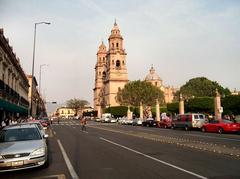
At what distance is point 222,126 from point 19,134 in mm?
25157

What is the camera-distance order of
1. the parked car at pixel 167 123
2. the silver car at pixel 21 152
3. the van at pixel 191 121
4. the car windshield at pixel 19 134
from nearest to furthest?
the silver car at pixel 21 152
the car windshield at pixel 19 134
the van at pixel 191 121
the parked car at pixel 167 123

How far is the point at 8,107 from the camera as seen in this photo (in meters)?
36.6

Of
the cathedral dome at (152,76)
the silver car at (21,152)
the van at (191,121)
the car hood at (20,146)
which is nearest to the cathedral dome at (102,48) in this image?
the cathedral dome at (152,76)

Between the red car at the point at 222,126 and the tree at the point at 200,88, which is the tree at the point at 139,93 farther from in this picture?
the red car at the point at 222,126

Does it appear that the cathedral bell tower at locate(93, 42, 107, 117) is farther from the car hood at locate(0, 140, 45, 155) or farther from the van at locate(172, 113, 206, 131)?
the car hood at locate(0, 140, 45, 155)

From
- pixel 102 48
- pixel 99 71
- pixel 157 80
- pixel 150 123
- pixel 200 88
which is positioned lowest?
pixel 150 123

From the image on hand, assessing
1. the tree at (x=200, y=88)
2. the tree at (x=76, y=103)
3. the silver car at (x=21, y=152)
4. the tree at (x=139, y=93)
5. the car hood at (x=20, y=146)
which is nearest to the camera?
the silver car at (x=21, y=152)

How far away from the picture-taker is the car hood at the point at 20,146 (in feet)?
34.3

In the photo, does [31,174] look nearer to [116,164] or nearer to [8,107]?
[116,164]

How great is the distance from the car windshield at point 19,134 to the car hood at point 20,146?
1.85 ft

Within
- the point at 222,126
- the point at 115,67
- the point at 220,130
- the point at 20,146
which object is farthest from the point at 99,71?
the point at 20,146

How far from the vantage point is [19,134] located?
12.6 metres

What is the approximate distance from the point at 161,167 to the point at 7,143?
5094mm

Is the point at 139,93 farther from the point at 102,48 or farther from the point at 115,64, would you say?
the point at 102,48
